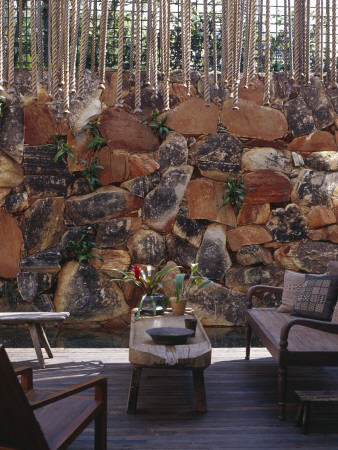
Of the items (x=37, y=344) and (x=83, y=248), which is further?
(x=83, y=248)

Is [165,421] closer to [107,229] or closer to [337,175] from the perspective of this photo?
[107,229]

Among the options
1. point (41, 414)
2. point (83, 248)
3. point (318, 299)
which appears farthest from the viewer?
point (83, 248)

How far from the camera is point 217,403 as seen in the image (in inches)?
123

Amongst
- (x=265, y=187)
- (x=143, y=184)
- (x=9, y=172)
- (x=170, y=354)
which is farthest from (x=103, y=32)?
(x=265, y=187)

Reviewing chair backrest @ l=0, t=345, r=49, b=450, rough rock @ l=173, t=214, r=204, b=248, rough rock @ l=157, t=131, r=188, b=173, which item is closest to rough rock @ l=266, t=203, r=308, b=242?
rough rock @ l=173, t=214, r=204, b=248

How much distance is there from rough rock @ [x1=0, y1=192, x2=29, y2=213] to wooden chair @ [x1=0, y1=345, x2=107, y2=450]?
12.1 feet

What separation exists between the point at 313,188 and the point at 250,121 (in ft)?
3.78

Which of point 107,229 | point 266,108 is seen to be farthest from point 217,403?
point 266,108

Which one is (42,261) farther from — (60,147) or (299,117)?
(299,117)

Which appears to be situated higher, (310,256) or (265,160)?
(265,160)

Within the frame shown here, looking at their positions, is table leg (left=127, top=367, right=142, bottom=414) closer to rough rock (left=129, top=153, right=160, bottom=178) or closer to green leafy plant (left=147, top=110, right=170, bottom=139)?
rough rock (left=129, top=153, right=160, bottom=178)

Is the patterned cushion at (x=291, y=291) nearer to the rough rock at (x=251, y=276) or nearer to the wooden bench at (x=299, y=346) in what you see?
the wooden bench at (x=299, y=346)

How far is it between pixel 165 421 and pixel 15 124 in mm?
4225

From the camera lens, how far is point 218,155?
603 centimetres
